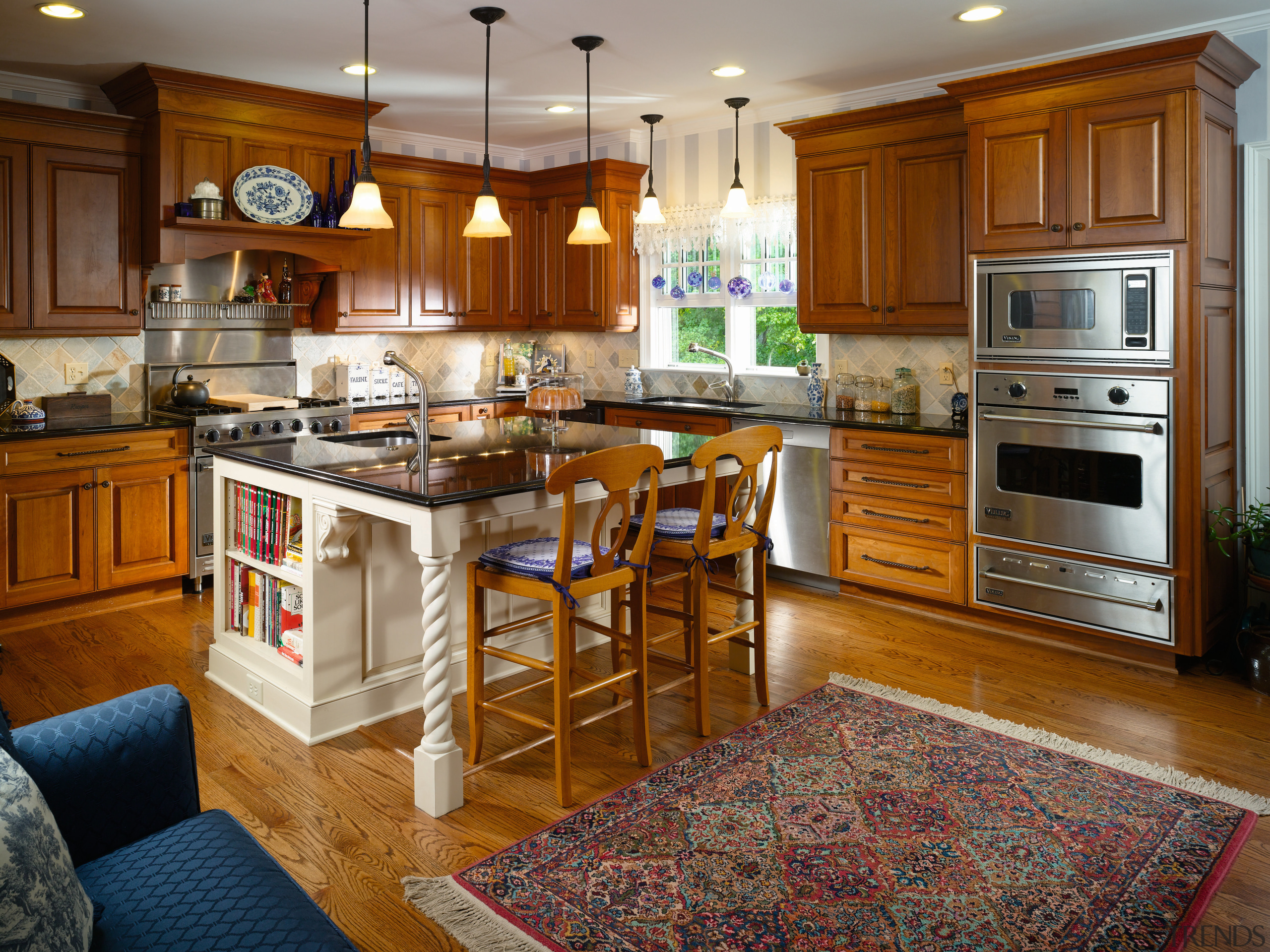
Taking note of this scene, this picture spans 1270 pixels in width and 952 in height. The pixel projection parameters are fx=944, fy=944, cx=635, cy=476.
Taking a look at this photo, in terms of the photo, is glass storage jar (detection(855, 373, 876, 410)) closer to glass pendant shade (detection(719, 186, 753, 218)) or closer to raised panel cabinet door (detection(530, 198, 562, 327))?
glass pendant shade (detection(719, 186, 753, 218))

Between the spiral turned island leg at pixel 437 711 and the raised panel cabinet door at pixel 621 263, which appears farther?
the raised panel cabinet door at pixel 621 263

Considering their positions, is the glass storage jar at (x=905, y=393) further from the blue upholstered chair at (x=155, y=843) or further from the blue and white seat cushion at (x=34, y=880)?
the blue and white seat cushion at (x=34, y=880)

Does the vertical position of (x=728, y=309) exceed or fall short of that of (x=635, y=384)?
it exceeds it

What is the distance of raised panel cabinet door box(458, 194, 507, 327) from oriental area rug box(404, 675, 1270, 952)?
4.08 m

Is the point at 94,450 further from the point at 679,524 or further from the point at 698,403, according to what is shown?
the point at 698,403

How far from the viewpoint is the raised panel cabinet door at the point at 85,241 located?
4625mm

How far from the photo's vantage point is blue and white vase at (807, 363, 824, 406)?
5.34 m

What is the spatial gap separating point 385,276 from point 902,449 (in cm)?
337


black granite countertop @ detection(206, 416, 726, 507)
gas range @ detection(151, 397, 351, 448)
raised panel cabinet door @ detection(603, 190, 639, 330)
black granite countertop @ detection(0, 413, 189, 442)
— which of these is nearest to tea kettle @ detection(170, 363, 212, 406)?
gas range @ detection(151, 397, 351, 448)

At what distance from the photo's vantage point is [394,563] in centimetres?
326

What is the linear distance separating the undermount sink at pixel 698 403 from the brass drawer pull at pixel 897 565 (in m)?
1.13

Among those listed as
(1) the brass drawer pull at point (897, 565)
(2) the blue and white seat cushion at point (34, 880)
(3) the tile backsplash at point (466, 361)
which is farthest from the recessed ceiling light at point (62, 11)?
(1) the brass drawer pull at point (897, 565)

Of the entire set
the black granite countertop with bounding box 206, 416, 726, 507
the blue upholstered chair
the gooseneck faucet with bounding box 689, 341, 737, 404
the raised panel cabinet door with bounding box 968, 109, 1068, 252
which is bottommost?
the blue upholstered chair

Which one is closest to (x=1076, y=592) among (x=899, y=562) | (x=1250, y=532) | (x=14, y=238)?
(x=1250, y=532)
